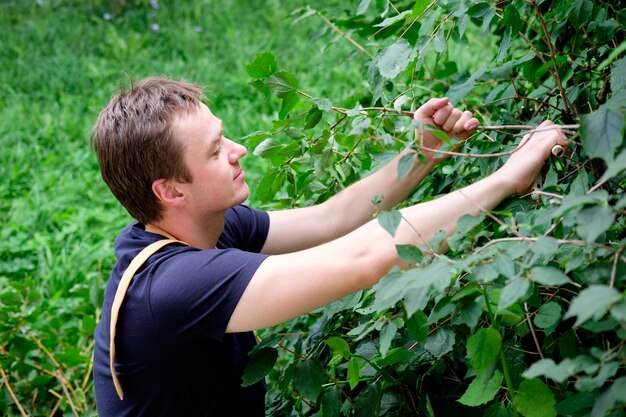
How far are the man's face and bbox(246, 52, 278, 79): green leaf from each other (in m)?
0.18

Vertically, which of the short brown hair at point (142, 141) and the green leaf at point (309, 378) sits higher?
the short brown hair at point (142, 141)

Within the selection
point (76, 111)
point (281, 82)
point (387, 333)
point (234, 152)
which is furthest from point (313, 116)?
point (76, 111)

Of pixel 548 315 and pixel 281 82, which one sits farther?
pixel 281 82

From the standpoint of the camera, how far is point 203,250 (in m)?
1.82

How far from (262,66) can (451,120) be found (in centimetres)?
46

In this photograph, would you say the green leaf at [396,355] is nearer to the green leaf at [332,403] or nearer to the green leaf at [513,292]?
the green leaf at [332,403]

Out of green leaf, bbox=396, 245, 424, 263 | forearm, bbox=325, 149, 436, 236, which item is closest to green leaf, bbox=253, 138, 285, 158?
forearm, bbox=325, 149, 436, 236

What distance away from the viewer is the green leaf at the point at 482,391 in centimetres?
155

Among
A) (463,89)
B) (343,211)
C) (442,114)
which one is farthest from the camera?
(343,211)

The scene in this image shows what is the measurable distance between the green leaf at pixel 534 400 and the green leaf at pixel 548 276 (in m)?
0.37

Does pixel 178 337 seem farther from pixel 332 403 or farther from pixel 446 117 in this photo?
pixel 446 117

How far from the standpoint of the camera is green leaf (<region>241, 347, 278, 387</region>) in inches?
74.5

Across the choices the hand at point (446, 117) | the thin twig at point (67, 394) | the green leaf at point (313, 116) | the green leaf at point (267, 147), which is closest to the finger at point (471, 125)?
the hand at point (446, 117)

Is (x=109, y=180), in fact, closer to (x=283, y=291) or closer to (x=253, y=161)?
(x=283, y=291)
